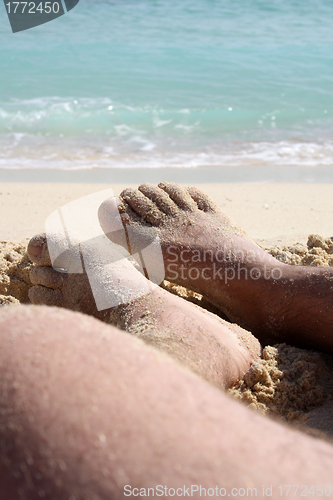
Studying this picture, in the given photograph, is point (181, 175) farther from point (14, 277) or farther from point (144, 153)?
point (14, 277)

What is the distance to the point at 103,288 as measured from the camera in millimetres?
1371

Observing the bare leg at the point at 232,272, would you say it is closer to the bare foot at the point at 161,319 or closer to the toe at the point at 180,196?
the toe at the point at 180,196

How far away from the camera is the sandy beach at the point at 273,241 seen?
124 cm

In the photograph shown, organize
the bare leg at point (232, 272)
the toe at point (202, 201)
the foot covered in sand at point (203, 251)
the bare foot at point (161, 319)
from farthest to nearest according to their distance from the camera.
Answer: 1. the toe at point (202, 201)
2. the foot covered in sand at point (203, 251)
3. the bare leg at point (232, 272)
4. the bare foot at point (161, 319)

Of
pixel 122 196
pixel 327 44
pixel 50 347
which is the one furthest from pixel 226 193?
pixel 327 44

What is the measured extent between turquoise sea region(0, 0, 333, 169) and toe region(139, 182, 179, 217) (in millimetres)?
2344

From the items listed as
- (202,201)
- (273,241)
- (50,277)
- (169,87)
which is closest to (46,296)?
(50,277)

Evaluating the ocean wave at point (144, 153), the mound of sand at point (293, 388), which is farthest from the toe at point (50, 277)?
the ocean wave at point (144, 153)

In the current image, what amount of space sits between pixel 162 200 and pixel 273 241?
913 mm

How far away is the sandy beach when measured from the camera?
48.9 inches

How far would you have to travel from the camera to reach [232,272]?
160 centimetres

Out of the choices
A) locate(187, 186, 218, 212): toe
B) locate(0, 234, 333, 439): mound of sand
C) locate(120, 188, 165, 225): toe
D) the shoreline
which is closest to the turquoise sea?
the shoreline

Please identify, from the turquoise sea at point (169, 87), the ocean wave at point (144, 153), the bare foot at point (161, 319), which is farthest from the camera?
the turquoise sea at point (169, 87)

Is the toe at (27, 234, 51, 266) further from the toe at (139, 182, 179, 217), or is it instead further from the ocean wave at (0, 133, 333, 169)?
the ocean wave at (0, 133, 333, 169)
